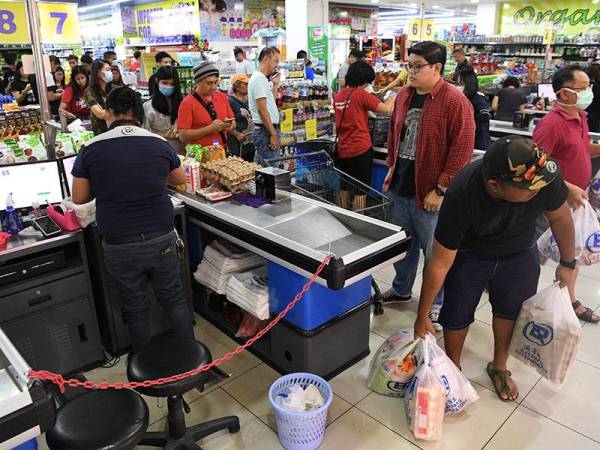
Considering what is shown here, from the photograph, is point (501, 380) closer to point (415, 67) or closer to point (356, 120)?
point (415, 67)

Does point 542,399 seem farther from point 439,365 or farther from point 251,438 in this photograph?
point 251,438

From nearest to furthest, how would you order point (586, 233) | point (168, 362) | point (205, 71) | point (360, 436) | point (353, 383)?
point (168, 362) → point (360, 436) → point (353, 383) → point (586, 233) → point (205, 71)

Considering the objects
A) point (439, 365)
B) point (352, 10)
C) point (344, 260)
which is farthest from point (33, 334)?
point (352, 10)

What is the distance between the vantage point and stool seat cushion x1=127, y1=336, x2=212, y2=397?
2.03 meters

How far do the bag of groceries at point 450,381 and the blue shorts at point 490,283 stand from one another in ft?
0.85

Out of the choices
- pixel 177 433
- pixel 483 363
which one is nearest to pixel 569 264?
pixel 483 363

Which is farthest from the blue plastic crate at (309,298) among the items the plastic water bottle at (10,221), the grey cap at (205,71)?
the grey cap at (205,71)

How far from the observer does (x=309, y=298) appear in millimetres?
2590

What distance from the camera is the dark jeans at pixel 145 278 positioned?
8.27ft

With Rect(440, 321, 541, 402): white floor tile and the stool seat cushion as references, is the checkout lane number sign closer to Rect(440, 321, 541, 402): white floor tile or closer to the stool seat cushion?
the stool seat cushion

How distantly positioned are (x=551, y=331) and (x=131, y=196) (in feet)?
7.23

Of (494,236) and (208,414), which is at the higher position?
(494,236)

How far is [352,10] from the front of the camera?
20766 mm

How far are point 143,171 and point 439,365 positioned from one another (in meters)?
1.73
